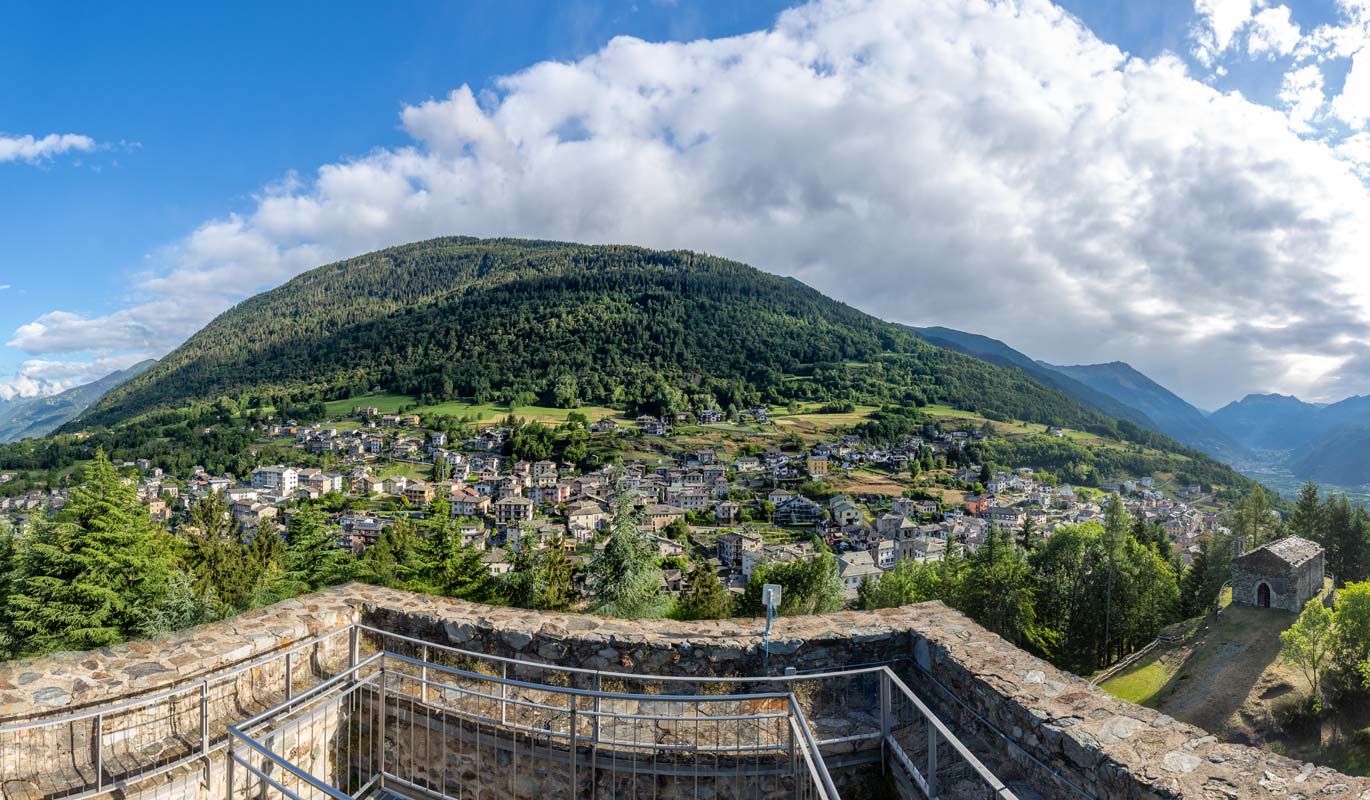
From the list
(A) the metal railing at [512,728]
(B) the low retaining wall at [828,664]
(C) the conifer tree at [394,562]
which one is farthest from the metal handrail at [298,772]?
(C) the conifer tree at [394,562]

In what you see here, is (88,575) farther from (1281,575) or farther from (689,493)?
(689,493)

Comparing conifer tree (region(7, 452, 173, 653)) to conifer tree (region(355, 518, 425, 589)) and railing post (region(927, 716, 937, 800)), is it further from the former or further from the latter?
railing post (region(927, 716, 937, 800))

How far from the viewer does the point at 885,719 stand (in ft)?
13.8

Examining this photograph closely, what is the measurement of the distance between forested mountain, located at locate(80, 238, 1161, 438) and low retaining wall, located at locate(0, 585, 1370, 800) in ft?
338

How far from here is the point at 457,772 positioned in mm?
4609

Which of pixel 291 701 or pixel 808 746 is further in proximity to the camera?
pixel 291 701

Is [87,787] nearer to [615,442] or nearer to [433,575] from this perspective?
[433,575]

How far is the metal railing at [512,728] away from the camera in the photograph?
3668 mm

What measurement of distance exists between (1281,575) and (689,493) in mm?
55315

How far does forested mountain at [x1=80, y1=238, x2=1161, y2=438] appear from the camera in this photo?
12638 centimetres

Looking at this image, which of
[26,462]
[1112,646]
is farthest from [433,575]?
[26,462]

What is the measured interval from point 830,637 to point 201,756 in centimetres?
457

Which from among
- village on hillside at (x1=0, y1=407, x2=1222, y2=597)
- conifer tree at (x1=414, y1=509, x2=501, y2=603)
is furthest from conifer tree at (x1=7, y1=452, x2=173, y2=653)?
village on hillside at (x1=0, y1=407, x2=1222, y2=597)

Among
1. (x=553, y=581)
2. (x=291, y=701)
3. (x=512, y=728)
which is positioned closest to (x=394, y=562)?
(x=553, y=581)
